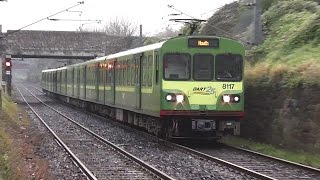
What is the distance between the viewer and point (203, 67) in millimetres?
16500

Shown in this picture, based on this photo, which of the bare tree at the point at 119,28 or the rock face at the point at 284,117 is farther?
the bare tree at the point at 119,28

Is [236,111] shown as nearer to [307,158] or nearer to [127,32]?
[307,158]

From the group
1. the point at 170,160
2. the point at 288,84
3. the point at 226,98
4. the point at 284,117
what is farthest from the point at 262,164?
the point at 226,98

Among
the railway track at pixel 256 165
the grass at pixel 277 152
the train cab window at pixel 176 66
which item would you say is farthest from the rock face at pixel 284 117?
the train cab window at pixel 176 66

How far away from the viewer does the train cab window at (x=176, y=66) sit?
1614 cm

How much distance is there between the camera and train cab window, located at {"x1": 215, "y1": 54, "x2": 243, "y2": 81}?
16516mm

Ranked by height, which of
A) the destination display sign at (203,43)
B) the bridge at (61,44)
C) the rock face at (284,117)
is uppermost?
the bridge at (61,44)

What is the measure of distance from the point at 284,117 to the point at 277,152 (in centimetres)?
108

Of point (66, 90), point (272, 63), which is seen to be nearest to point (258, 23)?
point (272, 63)

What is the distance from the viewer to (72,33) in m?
55.1

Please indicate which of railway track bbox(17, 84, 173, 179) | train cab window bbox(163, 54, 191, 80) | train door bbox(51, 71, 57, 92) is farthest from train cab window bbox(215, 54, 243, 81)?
Result: train door bbox(51, 71, 57, 92)

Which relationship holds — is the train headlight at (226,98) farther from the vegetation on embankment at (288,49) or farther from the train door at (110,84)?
the train door at (110,84)

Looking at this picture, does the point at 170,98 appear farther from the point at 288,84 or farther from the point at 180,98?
the point at 288,84

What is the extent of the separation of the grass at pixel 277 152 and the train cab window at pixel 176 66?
2792 millimetres
